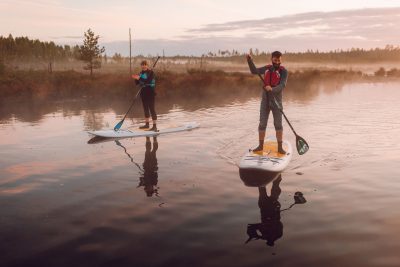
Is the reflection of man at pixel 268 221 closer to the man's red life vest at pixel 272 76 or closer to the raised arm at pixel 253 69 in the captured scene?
the man's red life vest at pixel 272 76

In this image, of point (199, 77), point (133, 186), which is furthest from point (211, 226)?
point (199, 77)

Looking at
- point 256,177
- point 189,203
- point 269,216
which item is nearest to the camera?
point 269,216

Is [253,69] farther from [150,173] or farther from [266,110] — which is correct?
[150,173]

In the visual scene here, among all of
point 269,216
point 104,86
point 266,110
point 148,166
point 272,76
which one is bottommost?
point 148,166

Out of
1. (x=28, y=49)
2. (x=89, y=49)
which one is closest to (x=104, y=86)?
(x=89, y=49)

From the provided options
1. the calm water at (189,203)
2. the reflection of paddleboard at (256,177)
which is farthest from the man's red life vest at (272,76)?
the reflection of paddleboard at (256,177)

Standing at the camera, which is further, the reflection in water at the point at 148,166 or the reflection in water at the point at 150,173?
the reflection in water at the point at 148,166

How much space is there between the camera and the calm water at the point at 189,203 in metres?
4.78

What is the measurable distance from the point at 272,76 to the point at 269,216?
12.9 feet

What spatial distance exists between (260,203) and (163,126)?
7.92 m

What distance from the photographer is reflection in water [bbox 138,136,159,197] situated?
7.35 m

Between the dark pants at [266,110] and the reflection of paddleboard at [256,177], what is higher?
the dark pants at [266,110]

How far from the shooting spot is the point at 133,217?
5.97 metres

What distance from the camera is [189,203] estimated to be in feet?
21.5
